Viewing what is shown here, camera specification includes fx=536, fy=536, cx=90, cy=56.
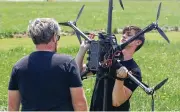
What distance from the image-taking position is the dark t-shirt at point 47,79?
163 inches

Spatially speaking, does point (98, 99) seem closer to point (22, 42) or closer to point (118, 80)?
point (118, 80)

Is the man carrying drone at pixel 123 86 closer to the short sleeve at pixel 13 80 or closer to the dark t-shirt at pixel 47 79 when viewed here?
the dark t-shirt at pixel 47 79

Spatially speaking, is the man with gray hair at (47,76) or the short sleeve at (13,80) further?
the short sleeve at (13,80)

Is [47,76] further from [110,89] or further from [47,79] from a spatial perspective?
[110,89]

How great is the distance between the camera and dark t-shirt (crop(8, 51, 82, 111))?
13.6 feet

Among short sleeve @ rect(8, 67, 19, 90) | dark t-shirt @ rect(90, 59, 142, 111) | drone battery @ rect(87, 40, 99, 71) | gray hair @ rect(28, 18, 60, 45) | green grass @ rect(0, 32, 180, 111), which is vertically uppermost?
gray hair @ rect(28, 18, 60, 45)

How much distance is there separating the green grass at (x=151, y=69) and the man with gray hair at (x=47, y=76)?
12.7ft

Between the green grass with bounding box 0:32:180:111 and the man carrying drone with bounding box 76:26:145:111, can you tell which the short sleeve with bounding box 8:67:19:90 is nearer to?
the man carrying drone with bounding box 76:26:145:111

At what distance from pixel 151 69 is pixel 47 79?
9050 millimetres

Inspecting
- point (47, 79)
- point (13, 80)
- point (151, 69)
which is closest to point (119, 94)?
point (47, 79)

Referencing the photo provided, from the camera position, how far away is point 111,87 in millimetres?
4773

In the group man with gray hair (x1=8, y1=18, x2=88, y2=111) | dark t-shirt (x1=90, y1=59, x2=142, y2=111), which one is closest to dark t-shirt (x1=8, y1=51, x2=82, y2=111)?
man with gray hair (x1=8, y1=18, x2=88, y2=111)

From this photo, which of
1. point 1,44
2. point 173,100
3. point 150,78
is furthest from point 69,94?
point 1,44

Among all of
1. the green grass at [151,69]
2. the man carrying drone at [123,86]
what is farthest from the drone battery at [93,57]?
the green grass at [151,69]
